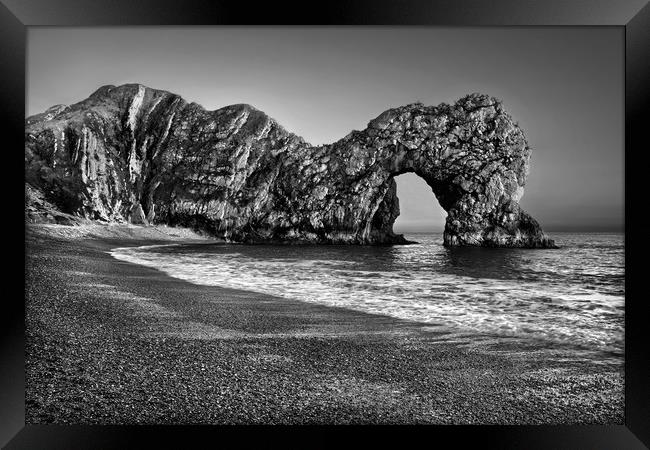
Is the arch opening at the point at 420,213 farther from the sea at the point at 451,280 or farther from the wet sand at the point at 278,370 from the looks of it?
the wet sand at the point at 278,370

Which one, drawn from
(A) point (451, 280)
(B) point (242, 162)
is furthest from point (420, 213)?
(B) point (242, 162)

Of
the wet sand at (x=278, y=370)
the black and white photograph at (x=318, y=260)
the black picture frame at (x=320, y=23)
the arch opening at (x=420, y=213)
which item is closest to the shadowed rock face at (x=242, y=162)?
the black and white photograph at (x=318, y=260)

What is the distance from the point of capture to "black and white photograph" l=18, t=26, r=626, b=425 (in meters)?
4.58

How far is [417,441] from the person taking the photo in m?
4.18

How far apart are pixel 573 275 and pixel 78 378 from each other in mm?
6896

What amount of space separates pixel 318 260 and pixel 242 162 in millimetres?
4709

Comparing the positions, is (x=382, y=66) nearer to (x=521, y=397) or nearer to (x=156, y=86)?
(x=156, y=86)

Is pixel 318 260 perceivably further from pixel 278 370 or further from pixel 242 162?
pixel 242 162

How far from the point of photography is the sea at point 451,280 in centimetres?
522

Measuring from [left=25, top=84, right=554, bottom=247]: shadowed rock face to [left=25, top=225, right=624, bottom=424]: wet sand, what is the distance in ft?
5.54

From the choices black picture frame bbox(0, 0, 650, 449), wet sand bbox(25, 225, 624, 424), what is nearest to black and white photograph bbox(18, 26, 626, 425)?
wet sand bbox(25, 225, 624, 424)

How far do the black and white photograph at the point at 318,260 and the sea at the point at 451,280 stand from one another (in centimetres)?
5
